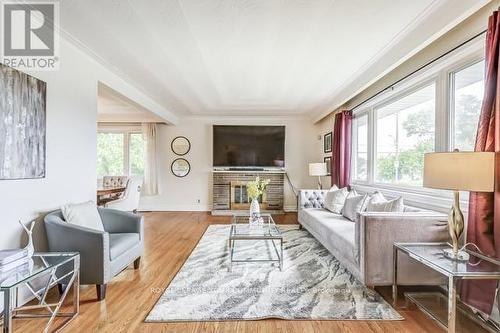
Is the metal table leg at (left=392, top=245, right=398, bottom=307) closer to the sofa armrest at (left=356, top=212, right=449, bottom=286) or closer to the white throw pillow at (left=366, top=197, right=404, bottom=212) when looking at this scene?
the sofa armrest at (left=356, top=212, right=449, bottom=286)

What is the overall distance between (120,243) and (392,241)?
8.29ft

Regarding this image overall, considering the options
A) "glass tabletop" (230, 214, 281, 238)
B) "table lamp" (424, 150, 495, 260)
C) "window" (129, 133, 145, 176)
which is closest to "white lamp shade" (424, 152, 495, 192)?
"table lamp" (424, 150, 495, 260)

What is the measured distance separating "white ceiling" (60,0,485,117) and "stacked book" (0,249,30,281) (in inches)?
77.1

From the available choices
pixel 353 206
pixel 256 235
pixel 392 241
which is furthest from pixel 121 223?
pixel 353 206

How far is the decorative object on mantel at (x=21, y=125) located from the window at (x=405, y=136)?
12.8 ft

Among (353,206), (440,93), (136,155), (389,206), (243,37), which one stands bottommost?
(353,206)

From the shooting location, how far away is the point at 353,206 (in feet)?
12.0

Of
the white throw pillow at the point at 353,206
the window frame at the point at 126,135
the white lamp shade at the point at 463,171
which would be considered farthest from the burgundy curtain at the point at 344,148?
the window frame at the point at 126,135

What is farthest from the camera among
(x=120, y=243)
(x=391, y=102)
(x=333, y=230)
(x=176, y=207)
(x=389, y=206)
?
(x=176, y=207)

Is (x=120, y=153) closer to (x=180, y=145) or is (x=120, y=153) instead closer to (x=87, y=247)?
(x=180, y=145)

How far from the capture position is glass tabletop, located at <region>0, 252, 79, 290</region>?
1620mm

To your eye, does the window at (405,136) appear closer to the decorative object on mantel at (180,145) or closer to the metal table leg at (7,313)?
the metal table leg at (7,313)

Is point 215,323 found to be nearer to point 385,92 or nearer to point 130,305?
point 130,305

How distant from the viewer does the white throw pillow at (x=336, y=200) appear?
4203 mm
